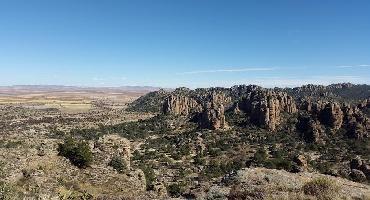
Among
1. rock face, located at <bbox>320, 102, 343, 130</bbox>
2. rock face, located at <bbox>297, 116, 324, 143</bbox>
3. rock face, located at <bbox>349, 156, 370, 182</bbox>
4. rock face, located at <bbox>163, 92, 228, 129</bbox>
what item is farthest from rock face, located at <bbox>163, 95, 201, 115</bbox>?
rock face, located at <bbox>349, 156, 370, 182</bbox>

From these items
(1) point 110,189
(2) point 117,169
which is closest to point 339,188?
(1) point 110,189

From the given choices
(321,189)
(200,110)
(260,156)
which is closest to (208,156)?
(260,156)

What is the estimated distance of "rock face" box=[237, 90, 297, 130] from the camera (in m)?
128

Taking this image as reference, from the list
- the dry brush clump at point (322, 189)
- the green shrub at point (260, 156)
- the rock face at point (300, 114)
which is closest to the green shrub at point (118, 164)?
the dry brush clump at point (322, 189)

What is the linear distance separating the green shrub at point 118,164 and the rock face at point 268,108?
90.8 meters

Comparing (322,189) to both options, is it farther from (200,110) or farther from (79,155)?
(200,110)

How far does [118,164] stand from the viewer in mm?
38719

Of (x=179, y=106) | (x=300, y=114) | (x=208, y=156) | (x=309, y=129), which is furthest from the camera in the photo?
(x=179, y=106)

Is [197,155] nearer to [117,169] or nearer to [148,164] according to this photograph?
[148,164]

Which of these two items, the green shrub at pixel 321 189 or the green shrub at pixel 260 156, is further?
the green shrub at pixel 260 156

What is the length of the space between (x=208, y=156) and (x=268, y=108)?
3617 cm

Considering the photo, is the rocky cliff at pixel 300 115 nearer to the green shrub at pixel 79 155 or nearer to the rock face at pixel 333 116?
the rock face at pixel 333 116

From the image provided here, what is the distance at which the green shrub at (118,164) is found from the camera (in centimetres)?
3822

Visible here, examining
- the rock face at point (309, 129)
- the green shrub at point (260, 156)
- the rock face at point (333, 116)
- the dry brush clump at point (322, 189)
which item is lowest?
the green shrub at point (260, 156)
